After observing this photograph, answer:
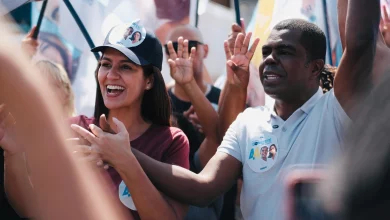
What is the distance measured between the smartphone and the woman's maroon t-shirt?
1.60 m

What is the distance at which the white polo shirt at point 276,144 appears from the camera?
240cm

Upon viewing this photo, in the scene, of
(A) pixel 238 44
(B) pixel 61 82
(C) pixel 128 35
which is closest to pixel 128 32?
(C) pixel 128 35

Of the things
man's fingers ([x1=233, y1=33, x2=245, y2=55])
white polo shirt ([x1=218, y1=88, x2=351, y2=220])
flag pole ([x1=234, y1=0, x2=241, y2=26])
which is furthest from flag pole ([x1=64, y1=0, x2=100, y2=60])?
white polo shirt ([x1=218, y1=88, x2=351, y2=220])

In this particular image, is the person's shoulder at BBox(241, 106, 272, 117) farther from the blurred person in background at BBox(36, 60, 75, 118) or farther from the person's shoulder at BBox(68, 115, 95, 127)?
the blurred person in background at BBox(36, 60, 75, 118)

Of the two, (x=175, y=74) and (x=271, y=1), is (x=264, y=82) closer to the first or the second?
(x=175, y=74)

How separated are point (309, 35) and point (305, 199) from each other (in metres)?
1.99

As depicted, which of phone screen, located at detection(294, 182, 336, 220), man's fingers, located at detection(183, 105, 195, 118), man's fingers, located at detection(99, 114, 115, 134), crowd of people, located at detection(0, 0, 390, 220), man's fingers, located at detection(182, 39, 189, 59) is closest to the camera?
phone screen, located at detection(294, 182, 336, 220)

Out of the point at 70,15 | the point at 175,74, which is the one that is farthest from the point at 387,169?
the point at 70,15

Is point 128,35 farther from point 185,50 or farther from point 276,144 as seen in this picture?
point 276,144

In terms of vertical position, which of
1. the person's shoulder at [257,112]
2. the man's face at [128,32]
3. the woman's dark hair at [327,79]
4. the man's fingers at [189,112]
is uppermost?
the man's face at [128,32]

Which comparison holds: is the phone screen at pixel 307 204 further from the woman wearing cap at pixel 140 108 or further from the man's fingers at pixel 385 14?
the man's fingers at pixel 385 14

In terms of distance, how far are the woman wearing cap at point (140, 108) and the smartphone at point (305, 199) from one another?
1.38 meters

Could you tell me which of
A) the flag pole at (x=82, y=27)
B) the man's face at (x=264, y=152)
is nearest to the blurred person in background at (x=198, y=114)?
the man's face at (x=264, y=152)

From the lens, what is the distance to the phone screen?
0.91 meters
